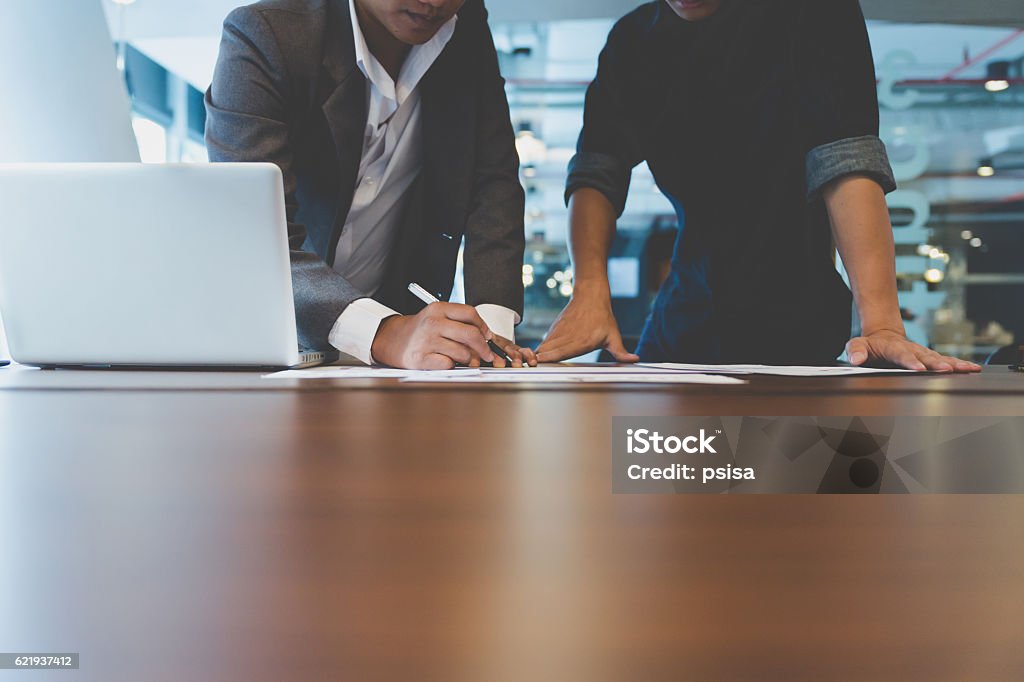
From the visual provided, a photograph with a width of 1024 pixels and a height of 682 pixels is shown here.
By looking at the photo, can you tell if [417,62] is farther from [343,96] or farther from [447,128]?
[343,96]

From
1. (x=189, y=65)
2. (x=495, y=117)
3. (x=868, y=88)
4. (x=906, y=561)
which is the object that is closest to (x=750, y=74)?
(x=868, y=88)

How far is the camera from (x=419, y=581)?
16.4 inches

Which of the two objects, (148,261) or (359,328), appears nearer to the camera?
(148,261)

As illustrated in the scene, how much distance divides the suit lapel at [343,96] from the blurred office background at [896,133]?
3.50 m

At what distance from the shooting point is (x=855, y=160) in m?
1.54

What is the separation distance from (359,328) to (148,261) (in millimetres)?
350

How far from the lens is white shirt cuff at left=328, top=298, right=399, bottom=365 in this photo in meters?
1.21

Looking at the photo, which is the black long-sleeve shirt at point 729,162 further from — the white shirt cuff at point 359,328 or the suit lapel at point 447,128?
the white shirt cuff at point 359,328

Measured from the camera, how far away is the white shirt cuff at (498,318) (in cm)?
157

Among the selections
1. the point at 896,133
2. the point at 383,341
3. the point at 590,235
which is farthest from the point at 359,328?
the point at 896,133

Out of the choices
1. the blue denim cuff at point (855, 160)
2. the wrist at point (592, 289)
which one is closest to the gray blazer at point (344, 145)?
the wrist at point (592, 289)

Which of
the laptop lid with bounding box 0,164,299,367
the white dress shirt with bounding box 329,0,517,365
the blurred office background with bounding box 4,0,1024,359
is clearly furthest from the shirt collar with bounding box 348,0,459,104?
the blurred office background with bounding box 4,0,1024,359

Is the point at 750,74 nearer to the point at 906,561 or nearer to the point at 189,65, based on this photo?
the point at 906,561

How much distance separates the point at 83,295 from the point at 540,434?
702mm
